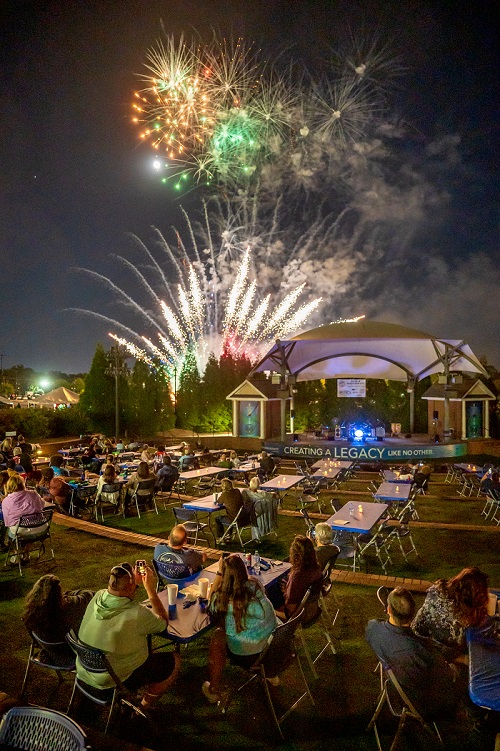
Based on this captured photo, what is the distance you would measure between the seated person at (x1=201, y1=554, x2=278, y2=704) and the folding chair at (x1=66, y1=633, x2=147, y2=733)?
761 mm

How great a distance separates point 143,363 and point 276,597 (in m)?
26.1

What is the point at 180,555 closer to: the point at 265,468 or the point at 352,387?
the point at 265,468

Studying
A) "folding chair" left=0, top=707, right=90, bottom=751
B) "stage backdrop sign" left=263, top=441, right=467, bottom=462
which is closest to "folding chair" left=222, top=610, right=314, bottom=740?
"folding chair" left=0, top=707, right=90, bottom=751

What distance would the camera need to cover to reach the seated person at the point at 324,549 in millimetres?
5633

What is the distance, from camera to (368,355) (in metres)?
30.2

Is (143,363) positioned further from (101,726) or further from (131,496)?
(101,726)

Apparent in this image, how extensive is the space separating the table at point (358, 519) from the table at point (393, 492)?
124 centimetres

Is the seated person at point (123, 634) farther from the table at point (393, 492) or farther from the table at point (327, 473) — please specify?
the table at point (327, 473)

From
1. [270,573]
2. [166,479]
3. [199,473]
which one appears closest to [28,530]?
[270,573]

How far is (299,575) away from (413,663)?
1643mm

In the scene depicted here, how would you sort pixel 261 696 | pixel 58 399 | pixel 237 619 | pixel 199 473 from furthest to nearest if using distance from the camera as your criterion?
pixel 58 399, pixel 199 473, pixel 261 696, pixel 237 619

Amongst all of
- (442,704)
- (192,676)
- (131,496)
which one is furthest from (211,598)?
(131,496)

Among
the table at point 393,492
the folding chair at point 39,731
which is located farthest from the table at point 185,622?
the table at point 393,492

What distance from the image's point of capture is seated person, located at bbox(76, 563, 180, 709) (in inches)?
149
